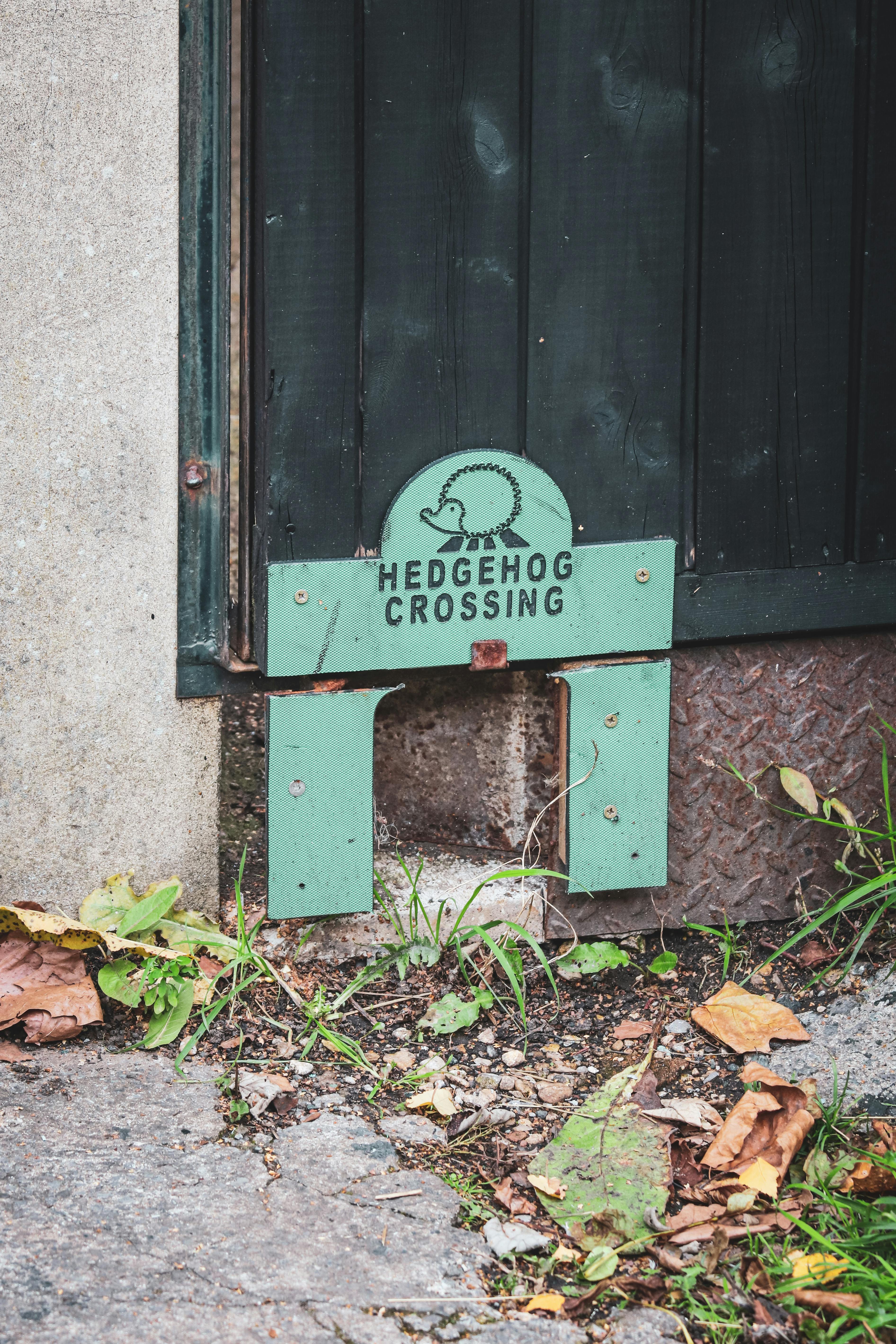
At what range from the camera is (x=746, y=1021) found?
241 cm

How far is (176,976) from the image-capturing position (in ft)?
7.66

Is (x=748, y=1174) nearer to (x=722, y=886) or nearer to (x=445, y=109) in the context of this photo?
(x=722, y=886)

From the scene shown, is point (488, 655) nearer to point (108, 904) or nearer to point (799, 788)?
point (799, 788)

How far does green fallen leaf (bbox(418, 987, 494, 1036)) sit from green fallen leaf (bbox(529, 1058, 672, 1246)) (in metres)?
0.27

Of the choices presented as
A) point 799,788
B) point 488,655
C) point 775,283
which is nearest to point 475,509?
point 488,655

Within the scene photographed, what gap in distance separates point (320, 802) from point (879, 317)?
136 cm

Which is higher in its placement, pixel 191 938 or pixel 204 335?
pixel 204 335

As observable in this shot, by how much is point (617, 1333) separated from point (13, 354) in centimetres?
172

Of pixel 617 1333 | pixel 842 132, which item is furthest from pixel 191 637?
pixel 842 132

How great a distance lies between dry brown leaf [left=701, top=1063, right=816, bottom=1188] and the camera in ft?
6.63

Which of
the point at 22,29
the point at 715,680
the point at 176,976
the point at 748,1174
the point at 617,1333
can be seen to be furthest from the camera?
the point at 715,680

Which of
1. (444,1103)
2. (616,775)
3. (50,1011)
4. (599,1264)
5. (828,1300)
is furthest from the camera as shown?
(616,775)

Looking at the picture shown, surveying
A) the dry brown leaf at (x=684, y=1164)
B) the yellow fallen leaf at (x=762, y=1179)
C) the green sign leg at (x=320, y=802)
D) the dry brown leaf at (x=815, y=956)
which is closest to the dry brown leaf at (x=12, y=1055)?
the green sign leg at (x=320, y=802)

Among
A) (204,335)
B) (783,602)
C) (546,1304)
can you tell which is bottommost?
(546,1304)
